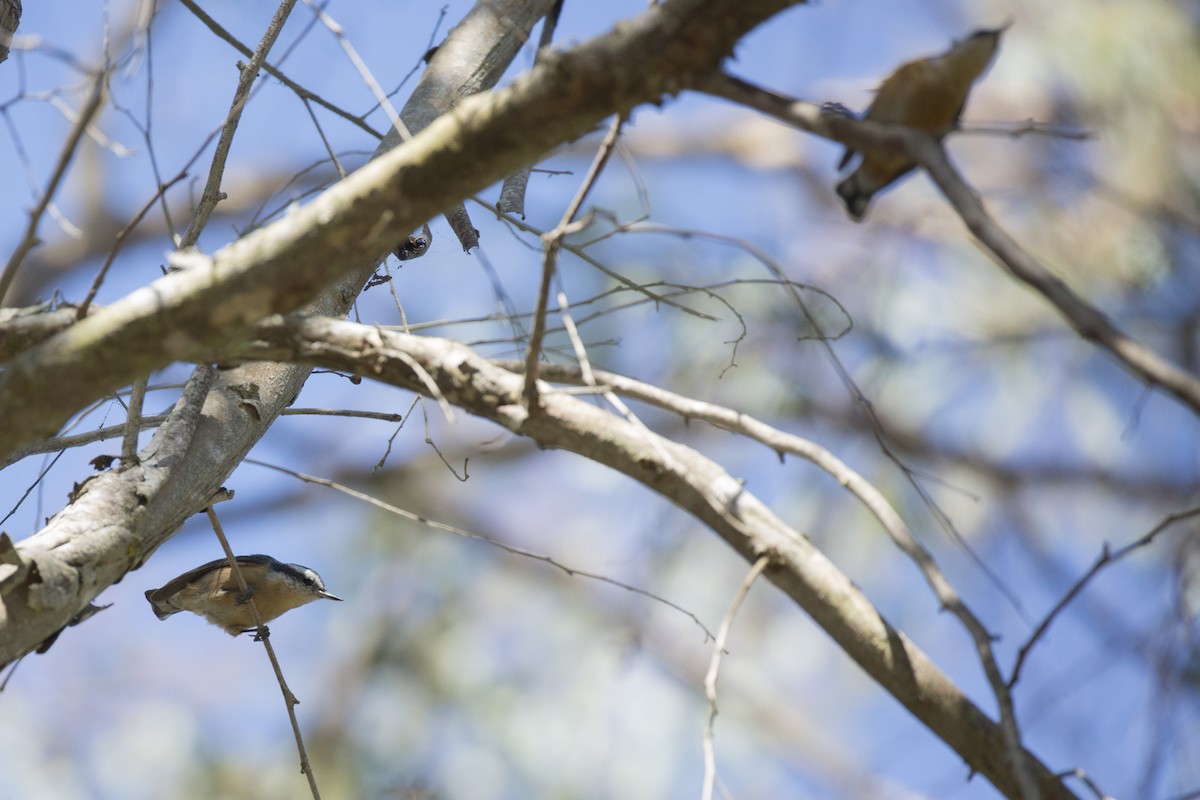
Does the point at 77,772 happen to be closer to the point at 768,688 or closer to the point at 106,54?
the point at 768,688

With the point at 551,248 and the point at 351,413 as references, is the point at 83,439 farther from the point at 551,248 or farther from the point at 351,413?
the point at 551,248

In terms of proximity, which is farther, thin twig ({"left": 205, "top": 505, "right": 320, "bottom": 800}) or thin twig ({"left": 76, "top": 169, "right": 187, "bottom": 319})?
thin twig ({"left": 205, "top": 505, "right": 320, "bottom": 800})

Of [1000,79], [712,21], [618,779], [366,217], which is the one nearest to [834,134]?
[712,21]

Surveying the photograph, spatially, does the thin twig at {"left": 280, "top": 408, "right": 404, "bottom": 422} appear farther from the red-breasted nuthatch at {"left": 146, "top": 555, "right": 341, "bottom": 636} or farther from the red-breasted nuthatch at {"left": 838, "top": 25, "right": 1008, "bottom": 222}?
the red-breasted nuthatch at {"left": 838, "top": 25, "right": 1008, "bottom": 222}

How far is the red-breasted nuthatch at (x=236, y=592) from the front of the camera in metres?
1.85

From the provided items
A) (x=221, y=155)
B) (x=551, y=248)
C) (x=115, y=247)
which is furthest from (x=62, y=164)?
(x=221, y=155)

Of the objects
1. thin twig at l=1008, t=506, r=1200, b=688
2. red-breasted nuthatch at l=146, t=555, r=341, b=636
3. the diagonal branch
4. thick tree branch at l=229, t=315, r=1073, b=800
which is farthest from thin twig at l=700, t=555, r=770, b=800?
red-breasted nuthatch at l=146, t=555, r=341, b=636

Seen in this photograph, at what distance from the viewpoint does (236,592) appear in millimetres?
1873

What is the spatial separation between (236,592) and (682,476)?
3.46 feet

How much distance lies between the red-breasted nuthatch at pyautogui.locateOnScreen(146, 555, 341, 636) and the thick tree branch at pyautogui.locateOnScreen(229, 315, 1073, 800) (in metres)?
0.76

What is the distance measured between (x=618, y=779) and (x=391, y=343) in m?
4.12

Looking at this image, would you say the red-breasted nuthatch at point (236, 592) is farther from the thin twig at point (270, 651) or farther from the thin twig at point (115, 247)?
the thin twig at point (115, 247)

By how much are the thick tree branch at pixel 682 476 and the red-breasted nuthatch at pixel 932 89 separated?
1.30 feet

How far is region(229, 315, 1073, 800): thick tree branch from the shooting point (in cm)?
110
